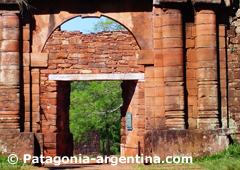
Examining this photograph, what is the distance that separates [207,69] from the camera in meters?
12.2

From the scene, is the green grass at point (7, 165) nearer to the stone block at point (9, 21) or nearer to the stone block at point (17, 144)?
the stone block at point (17, 144)

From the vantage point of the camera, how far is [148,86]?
12.6 meters

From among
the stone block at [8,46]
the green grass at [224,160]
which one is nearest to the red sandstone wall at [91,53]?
the stone block at [8,46]

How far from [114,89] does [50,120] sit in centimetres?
998

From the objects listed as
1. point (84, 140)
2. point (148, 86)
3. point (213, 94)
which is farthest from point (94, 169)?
point (84, 140)

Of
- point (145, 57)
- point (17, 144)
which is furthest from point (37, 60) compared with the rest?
point (145, 57)

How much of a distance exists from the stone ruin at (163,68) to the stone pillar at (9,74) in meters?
0.03

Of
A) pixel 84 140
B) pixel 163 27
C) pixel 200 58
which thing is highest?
pixel 163 27

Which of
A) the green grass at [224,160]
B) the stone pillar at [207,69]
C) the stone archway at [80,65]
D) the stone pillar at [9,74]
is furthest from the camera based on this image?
the stone archway at [80,65]

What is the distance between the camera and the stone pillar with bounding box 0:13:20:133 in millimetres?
12414

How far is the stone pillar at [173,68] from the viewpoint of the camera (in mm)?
12141

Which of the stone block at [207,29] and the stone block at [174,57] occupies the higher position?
the stone block at [207,29]

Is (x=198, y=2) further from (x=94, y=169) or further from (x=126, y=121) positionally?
(x=126, y=121)

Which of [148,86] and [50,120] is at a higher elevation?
[148,86]
